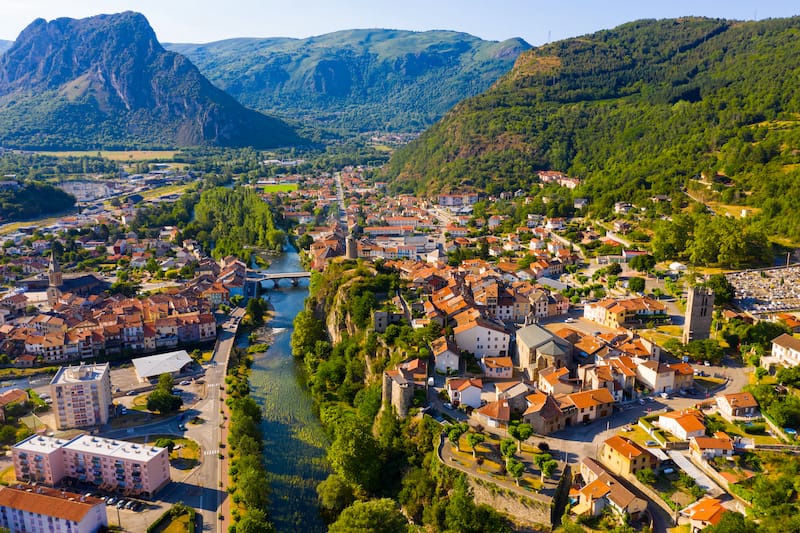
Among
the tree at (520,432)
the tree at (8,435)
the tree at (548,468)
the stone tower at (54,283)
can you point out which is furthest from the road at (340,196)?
the tree at (548,468)

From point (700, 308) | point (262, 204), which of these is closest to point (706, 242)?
point (700, 308)

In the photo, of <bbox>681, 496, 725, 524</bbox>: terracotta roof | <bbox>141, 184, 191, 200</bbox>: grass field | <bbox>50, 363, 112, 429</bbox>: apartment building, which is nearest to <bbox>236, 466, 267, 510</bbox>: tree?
<bbox>50, 363, 112, 429</bbox>: apartment building

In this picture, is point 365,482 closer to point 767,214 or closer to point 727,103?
point 767,214

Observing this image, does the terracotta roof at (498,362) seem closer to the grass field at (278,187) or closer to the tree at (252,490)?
the tree at (252,490)

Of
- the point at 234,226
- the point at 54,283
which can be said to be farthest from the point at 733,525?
the point at 234,226

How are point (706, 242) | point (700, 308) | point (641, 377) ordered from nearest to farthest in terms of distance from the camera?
point (641, 377) < point (700, 308) < point (706, 242)
